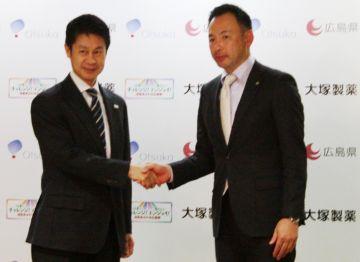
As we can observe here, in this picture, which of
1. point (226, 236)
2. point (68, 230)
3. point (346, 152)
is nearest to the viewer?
point (68, 230)

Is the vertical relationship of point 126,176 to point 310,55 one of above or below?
below

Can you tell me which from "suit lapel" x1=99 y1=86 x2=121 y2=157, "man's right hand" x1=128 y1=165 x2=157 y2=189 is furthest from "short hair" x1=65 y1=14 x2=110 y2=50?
"man's right hand" x1=128 y1=165 x2=157 y2=189

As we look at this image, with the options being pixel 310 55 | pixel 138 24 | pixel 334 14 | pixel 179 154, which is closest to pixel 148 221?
pixel 179 154

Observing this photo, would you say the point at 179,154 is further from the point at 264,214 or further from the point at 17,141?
the point at 264,214

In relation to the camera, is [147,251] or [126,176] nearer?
[126,176]

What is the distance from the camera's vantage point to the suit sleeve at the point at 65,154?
2.04m

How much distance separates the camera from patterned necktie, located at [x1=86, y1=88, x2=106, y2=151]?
213 centimetres

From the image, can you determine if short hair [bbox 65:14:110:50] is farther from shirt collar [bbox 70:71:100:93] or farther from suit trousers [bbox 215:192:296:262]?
suit trousers [bbox 215:192:296:262]

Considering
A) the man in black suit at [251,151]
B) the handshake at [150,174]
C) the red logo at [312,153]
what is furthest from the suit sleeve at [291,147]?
the red logo at [312,153]

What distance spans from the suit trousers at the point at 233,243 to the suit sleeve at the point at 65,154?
0.46m

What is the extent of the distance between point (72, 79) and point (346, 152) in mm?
2042

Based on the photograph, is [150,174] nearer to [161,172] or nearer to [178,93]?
[161,172]

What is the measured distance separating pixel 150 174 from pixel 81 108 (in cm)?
48

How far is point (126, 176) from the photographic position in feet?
6.95
